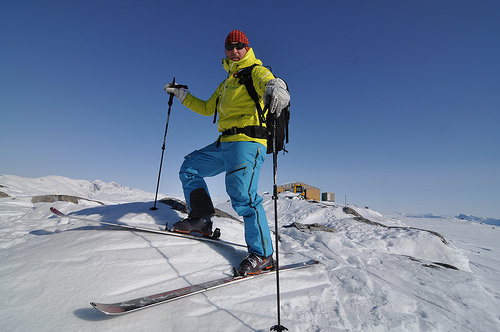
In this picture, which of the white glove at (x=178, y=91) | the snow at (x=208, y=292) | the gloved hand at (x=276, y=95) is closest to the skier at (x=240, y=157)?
the gloved hand at (x=276, y=95)

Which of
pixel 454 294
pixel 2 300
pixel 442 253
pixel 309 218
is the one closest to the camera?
pixel 2 300

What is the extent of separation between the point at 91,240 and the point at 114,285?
2.96 ft

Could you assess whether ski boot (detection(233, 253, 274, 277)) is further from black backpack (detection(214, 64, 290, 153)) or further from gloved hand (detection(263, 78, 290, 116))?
gloved hand (detection(263, 78, 290, 116))

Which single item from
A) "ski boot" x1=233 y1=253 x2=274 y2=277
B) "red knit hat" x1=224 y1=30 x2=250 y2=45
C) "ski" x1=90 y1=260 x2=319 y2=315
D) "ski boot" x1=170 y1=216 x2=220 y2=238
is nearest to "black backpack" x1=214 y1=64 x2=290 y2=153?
"red knit hat" x1=224 y1=30 x2=250 y2=45

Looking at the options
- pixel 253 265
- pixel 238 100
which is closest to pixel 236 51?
pixel 238 100

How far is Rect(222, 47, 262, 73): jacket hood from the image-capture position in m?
2.88

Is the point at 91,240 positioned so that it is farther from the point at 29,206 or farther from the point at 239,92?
the point at 29,206

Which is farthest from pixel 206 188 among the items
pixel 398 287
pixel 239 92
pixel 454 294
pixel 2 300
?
pixel 454 294

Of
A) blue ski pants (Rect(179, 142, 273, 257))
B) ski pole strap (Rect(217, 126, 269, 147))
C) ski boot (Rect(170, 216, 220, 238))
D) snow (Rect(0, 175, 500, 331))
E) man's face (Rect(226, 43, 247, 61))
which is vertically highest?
man's face (Rect(226, 43, 247, 61))

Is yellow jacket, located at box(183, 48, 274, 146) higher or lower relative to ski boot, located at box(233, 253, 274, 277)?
higher

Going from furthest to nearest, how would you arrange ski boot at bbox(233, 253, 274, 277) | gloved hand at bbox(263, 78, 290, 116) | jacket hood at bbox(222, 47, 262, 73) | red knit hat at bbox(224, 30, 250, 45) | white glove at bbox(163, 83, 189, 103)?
white glove at bbox(163, 83, 189, 103) < red knit hat at bbox(224, 30, 250, 45) < jacket hood at bbox(222, 47, 262, 73) < ski boot at bbox(233, 253, 274, 277) < gloved hand at bbox(263, 78, 290, 116)

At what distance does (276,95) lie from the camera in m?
2.08

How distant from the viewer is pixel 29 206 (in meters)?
5.19

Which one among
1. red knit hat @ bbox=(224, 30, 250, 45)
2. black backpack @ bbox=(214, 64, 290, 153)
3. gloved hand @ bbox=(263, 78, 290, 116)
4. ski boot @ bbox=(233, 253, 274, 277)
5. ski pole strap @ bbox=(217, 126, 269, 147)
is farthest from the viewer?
red knit hat @ bbox=(224, 30, 250, 45)
